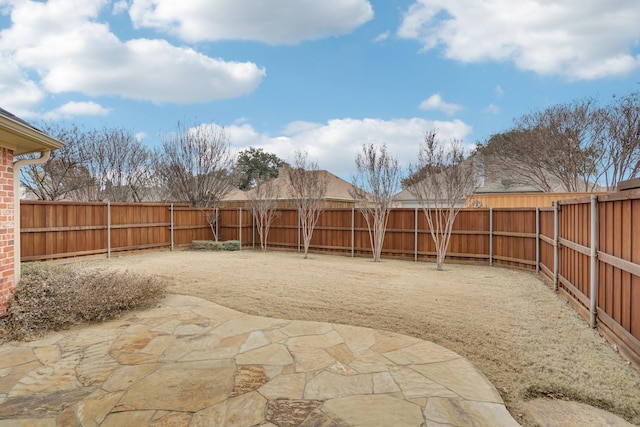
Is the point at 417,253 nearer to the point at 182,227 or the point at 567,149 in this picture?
the point at 182,227

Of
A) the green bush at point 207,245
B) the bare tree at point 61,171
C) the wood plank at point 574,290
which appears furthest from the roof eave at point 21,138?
the bare tree at point 61,171

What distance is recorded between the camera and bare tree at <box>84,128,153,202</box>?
17.3 metres

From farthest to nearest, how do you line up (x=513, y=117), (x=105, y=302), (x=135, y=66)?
(x=513, y=117), (x=135, y=66), (x=105, y=302)

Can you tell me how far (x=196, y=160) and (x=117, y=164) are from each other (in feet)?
14.2

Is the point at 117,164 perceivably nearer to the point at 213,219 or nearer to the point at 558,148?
the point at 213,219

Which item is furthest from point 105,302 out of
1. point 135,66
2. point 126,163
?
point 126,163

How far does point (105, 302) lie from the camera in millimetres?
4312

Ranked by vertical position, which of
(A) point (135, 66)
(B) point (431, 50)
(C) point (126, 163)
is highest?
(B) point (431, 50)

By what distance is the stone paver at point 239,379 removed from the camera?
87.6 inches

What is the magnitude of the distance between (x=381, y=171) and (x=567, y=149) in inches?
517

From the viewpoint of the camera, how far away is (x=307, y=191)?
38.9 ft

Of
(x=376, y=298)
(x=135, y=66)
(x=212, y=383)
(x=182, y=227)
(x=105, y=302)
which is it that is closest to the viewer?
(x=212, y=383)

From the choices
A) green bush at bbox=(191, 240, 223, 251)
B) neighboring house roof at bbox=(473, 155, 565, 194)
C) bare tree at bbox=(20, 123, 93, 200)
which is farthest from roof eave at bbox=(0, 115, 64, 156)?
neighboring house roof at bbox=(473, 155, 565, 194)

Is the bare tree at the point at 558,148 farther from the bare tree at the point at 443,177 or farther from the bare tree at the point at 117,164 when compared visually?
the bare tree at the point at 117,164
